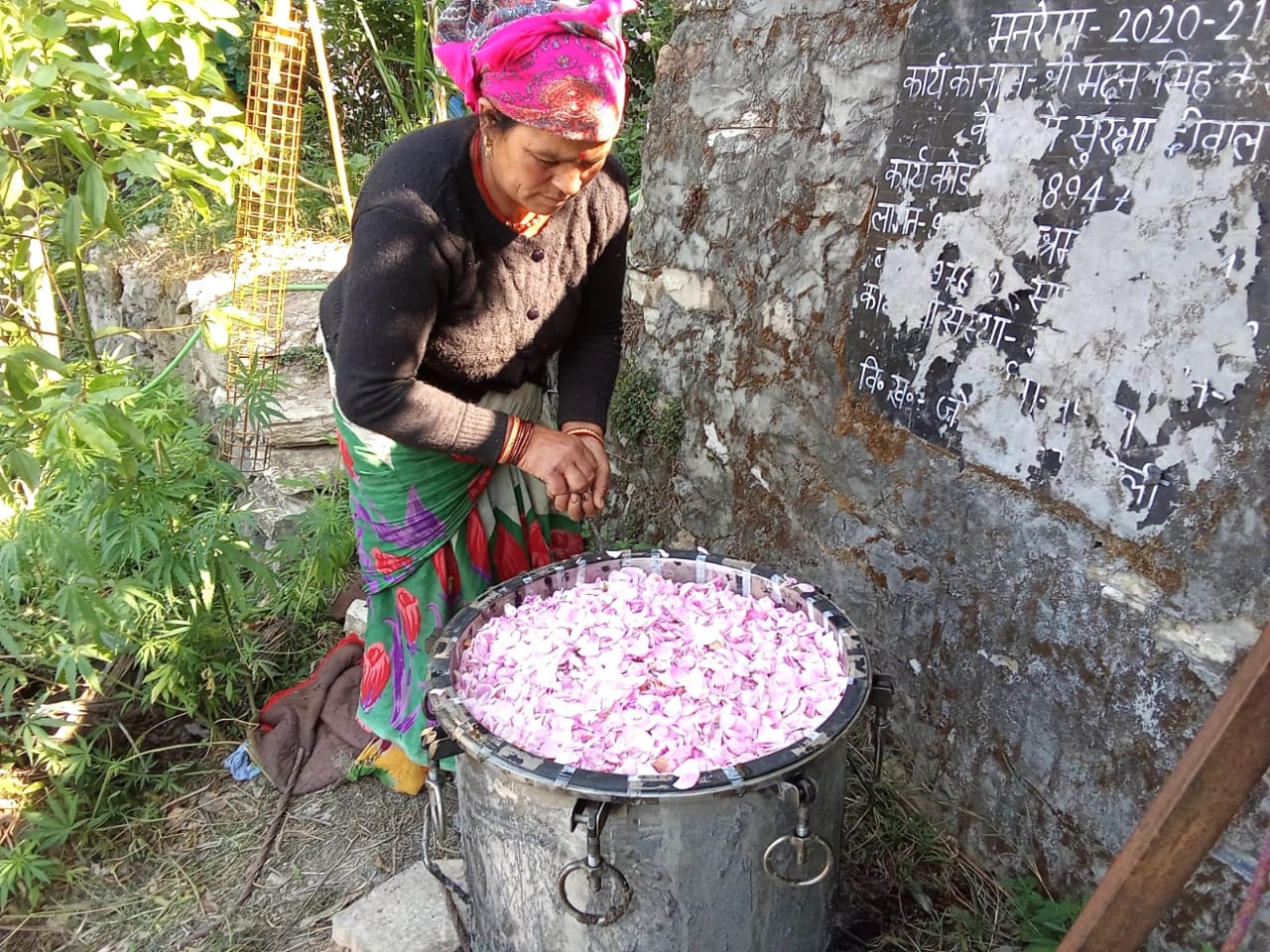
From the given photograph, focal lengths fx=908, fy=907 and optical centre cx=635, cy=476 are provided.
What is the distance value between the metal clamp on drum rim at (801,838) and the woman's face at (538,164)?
4.02ft

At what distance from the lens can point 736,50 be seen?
2.89 metres

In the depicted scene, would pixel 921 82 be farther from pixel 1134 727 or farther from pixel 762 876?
pixel 762 876

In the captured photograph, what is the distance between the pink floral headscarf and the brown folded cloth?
200 centimetres

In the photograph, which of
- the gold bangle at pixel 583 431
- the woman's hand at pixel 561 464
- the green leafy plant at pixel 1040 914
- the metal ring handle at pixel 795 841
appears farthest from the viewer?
the gold bangle at pixel 583 431

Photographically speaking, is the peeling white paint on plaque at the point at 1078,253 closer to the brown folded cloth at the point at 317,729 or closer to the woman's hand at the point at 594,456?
the woman's hand at the point at 594,456

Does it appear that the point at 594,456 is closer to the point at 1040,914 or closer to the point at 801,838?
the point at 801,838

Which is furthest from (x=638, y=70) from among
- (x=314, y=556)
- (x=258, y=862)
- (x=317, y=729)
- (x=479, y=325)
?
(x=258, y=862)

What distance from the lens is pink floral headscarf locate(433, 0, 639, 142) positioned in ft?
5.58

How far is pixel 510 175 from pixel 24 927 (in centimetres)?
241

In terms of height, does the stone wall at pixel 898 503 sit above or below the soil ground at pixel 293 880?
above

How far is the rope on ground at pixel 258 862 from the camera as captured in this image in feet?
8.03

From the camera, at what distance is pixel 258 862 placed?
266cm

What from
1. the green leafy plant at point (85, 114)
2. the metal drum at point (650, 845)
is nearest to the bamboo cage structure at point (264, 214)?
the green leafy plant at point (85, 114)

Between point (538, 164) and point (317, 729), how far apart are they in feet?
6.95
